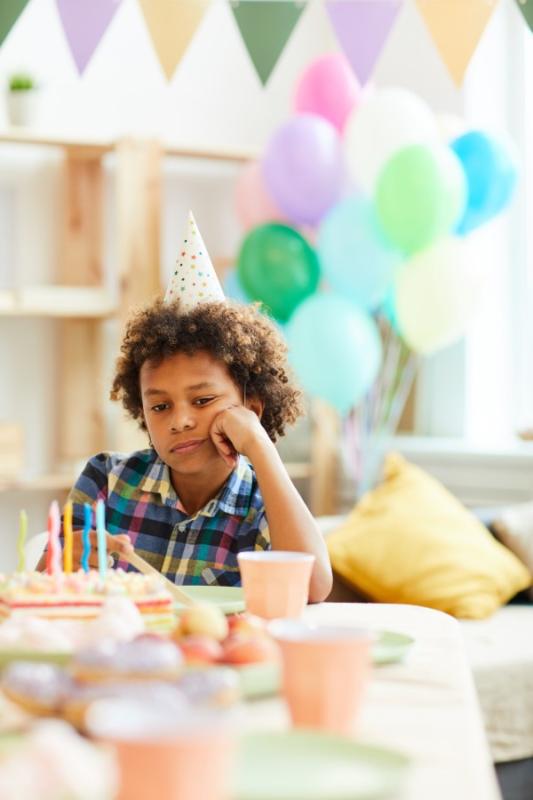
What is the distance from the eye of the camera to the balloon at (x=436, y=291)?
9.83 feet

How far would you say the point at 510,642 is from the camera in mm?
2498

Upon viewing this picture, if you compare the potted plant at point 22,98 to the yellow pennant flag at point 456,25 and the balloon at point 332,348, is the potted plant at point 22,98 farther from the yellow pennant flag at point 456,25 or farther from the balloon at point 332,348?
the yellow pennant flag at point 456,25

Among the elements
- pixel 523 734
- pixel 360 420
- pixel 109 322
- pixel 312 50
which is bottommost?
pixel 523 734

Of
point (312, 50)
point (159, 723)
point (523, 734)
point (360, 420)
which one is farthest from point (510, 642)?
point (312, 50)

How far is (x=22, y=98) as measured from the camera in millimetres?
3439

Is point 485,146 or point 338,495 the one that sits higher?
point 485,146

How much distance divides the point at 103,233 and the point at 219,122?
597 mm

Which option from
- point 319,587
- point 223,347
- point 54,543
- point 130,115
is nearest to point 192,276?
point 223,347

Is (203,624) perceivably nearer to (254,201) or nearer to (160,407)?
(160,407)

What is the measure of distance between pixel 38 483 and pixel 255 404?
5.79ft

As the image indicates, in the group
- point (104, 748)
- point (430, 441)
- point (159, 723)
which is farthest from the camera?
point (430, 441)

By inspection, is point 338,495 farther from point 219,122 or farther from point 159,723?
point 159,723

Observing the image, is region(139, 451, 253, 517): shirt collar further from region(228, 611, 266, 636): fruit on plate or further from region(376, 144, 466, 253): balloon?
region(376, 144, 466, 253): balloon

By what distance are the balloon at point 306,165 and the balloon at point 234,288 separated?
304 mm
